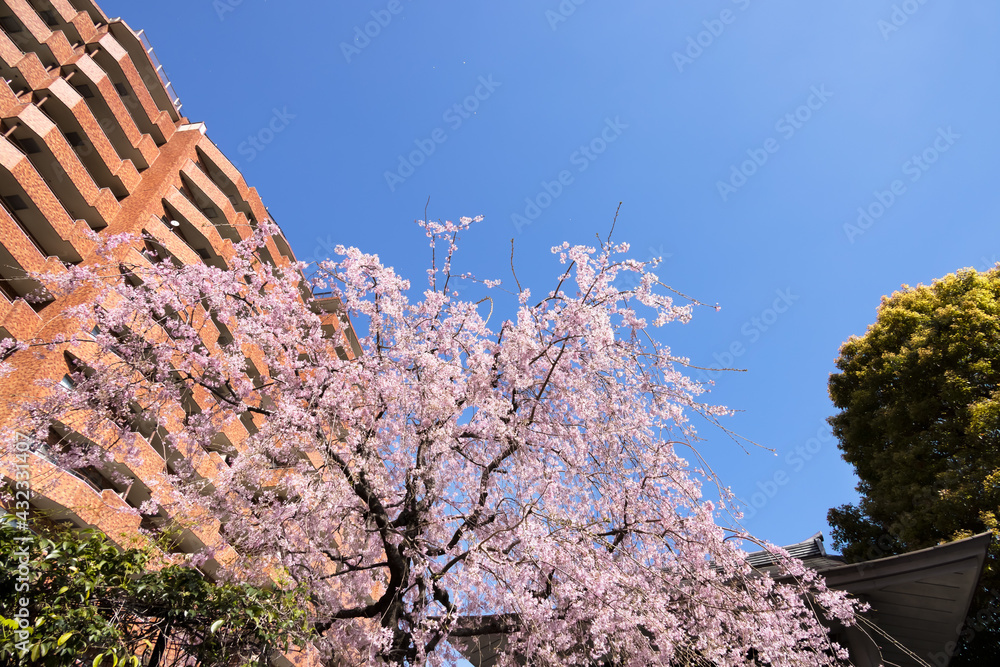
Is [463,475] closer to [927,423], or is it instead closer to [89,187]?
[927,423]

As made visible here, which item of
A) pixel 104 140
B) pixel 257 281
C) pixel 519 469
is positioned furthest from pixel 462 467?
pixel 104 140

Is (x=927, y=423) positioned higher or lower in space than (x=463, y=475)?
higher

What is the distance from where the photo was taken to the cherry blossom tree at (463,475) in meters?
6.05

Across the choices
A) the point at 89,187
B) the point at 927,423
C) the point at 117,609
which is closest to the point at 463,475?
the point at 117,609

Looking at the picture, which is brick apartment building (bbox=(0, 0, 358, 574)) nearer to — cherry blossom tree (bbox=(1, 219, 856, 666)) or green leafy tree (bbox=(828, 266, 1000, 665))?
cherry blossom tree (bbox=(1, 219, 856, 666))

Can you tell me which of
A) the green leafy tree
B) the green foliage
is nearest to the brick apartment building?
the green foliage

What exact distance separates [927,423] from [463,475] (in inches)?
428

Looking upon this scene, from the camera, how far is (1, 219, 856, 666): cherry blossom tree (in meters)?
6.05

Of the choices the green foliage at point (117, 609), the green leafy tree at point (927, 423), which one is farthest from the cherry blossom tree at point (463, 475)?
the green leafy tree at point (927, 423)

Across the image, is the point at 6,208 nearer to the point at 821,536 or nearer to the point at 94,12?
the point at 94,12

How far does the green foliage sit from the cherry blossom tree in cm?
159

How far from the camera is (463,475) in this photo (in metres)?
7.54

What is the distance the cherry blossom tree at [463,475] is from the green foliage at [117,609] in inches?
62.7

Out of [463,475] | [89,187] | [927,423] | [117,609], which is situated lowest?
[117,609]
